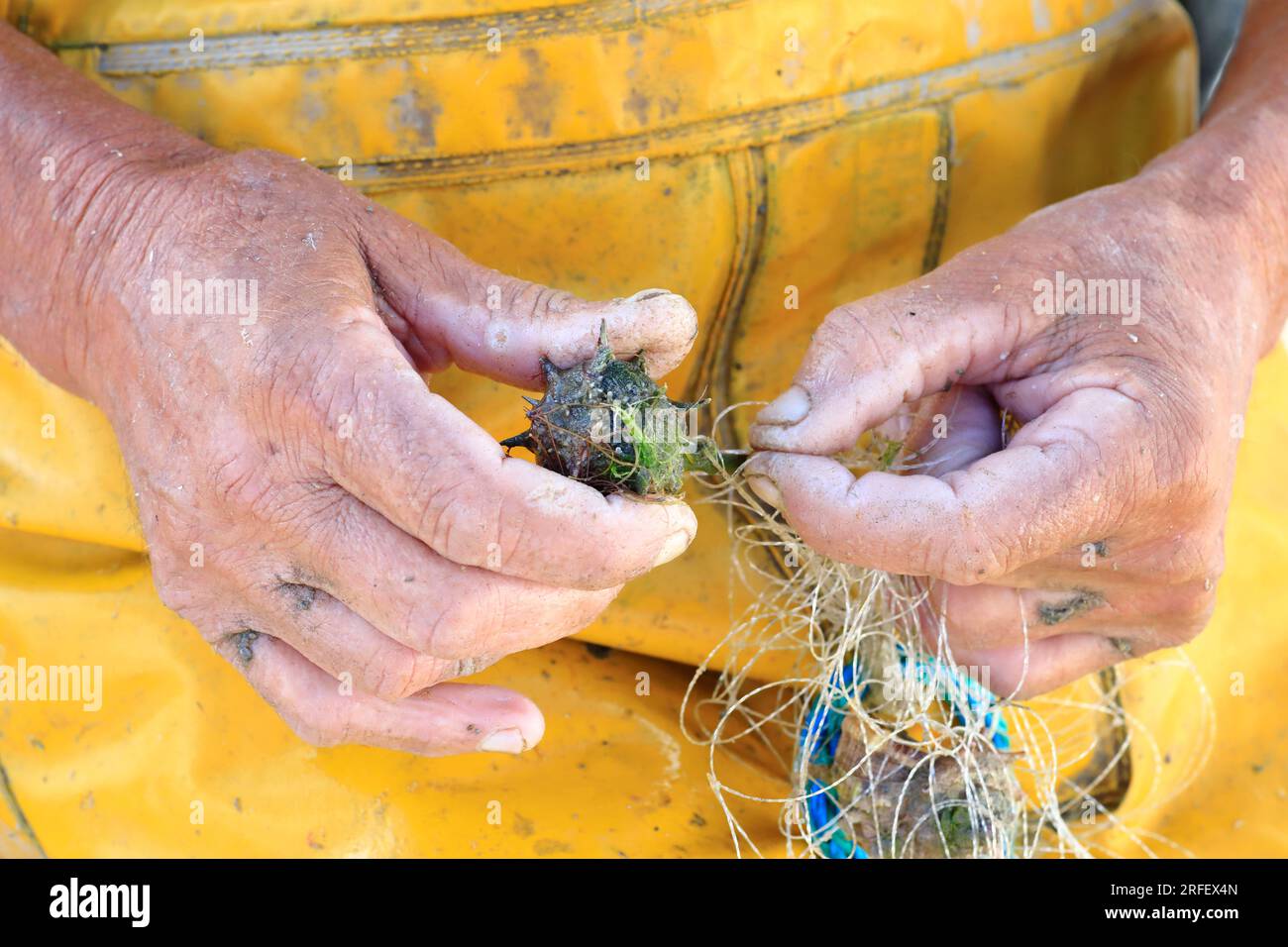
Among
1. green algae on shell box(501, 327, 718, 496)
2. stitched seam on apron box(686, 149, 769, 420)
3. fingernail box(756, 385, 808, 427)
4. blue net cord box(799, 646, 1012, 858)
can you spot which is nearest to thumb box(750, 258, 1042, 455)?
fingernail box(756, 385, 808, 427)

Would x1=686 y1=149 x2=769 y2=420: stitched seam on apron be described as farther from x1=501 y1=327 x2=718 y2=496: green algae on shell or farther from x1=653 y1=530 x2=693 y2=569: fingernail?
x1=653 y1=530 x2=693 y2=569: fingernail

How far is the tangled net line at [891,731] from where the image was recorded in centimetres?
145

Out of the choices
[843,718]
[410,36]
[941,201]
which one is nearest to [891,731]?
[843,718]

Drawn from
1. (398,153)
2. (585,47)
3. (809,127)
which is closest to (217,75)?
(398,153)

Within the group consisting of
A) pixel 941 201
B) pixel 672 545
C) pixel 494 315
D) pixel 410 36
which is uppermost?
pixel 410 36

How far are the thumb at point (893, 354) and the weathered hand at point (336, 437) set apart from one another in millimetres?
153

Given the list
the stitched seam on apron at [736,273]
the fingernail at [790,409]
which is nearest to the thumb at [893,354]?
the fingernail at [790,409]

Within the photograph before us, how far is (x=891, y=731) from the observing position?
1.49 m

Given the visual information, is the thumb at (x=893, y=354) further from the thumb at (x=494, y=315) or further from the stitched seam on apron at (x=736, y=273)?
the stitched seam on apron at (x=736, y=273)

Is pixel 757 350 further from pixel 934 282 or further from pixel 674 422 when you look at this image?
pixel 674 422

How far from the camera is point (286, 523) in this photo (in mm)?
1081

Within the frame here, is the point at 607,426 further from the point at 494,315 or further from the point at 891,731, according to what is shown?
the point at 891,731

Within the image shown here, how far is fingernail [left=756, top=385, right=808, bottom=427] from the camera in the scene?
3.82 ft

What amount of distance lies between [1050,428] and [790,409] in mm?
264
